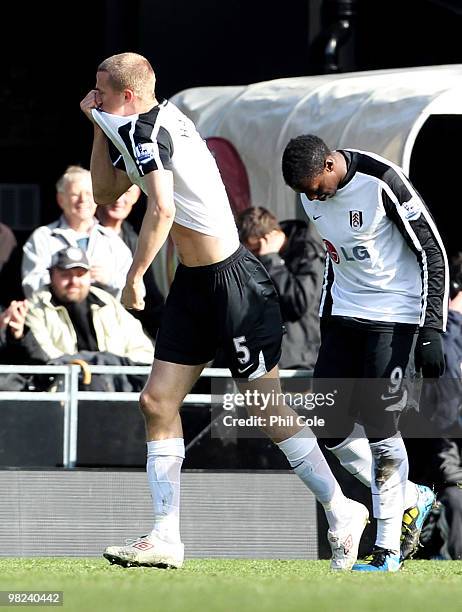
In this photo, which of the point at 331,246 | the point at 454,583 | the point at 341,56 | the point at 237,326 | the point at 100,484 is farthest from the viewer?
the point at 341,56

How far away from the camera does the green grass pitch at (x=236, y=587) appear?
17.9 ft

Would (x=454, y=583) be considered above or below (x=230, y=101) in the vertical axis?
below

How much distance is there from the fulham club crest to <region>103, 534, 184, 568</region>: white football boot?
1620mm

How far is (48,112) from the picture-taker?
15.7 meters

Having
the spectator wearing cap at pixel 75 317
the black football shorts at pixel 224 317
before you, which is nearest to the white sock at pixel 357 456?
the black football shorts at pixel 224 317

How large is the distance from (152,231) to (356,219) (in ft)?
3.55

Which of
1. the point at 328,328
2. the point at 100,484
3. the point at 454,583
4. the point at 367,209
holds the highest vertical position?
the point at 367,209

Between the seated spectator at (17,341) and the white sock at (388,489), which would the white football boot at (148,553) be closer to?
the white sock at (388,489)

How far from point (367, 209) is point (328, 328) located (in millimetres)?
629

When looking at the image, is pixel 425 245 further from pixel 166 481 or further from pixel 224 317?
pixel 166 481

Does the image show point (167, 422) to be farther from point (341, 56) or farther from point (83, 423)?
point (341, 56)

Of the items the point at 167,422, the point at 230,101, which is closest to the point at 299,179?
the point at 167,422

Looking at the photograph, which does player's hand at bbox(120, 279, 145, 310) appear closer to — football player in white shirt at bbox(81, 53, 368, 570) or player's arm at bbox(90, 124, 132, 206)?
football player in white shirt at bbox(81, 53, 368, 570)

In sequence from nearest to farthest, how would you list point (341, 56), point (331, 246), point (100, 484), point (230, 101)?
1. point (331, 246)
2. point (100, 484)
3. point (230, 101)
4. point (341, 56)
